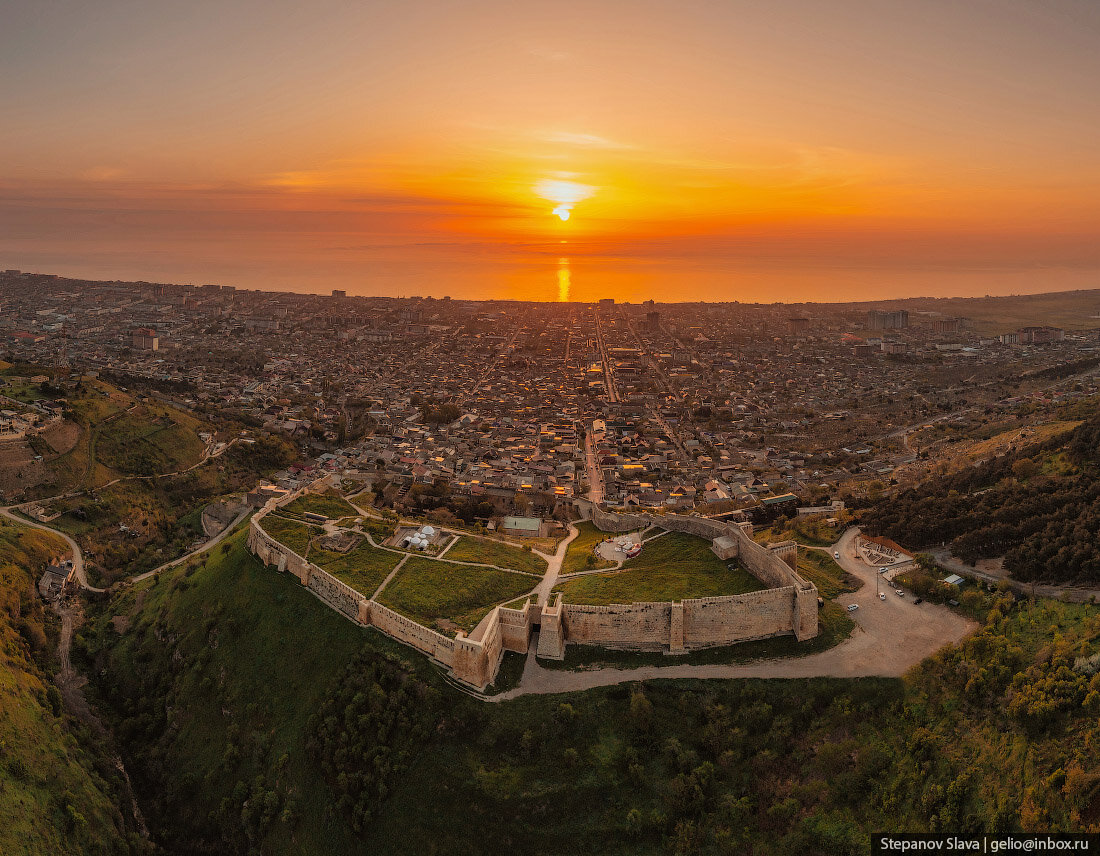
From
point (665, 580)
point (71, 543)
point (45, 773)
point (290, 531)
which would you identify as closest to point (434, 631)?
point (665, 580)

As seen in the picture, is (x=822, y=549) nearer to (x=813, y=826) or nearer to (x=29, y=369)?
(x=813, y=826)

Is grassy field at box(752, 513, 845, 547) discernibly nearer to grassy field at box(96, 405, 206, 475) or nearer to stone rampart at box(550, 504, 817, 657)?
stone rampart at box(550, 504, 817, 657)

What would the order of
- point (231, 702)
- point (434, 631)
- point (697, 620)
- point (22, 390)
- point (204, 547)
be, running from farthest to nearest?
point (22, 390)
point (204, 547)
point (231, 702)
point (697, 620)
point (434, 631)

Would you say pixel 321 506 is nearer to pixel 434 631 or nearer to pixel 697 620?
pixel 434 631

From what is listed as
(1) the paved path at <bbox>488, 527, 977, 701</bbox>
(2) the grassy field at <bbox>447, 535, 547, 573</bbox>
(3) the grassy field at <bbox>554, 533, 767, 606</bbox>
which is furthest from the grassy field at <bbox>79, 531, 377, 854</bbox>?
(3) the grassy field at <bbox>554, 533, 767, 606</bbox>

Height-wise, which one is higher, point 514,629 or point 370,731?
point 514,629
